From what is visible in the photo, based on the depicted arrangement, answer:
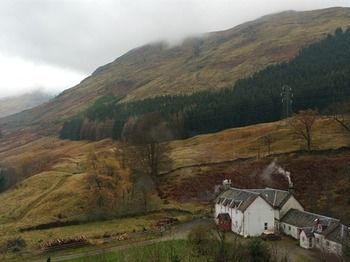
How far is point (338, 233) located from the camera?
2408 inches

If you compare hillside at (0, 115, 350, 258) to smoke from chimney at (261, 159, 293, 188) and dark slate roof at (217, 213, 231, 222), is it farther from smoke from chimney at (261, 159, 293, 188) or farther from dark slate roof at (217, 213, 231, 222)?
dark slate roof at (217, 213, 231, 222)

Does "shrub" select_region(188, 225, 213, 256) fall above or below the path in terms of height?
above

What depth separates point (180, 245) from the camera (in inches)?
2425

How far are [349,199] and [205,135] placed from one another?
87376 mm

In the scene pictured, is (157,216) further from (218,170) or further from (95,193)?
(218,170)

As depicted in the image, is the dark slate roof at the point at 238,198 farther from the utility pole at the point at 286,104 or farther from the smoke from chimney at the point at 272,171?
the utility pole at the point at 286,104

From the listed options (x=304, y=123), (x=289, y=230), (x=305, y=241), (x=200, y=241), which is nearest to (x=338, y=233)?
(x=305, y=241)

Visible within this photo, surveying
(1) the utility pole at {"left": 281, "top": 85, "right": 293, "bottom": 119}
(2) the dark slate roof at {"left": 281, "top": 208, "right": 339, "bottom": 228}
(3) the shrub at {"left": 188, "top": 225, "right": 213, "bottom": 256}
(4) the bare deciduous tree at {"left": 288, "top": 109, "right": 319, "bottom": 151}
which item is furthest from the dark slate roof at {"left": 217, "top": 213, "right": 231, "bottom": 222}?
(1) the utility pole at {"left": 281, "top": 85, "right": 293, "bottom": 119}

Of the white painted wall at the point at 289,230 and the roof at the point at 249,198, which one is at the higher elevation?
the roof at the point at 249,198

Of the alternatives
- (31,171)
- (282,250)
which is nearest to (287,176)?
(282,250)

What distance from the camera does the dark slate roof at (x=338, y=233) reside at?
59.6 meters

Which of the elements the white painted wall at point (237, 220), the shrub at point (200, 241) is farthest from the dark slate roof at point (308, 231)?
the shrub at point (200, 241)

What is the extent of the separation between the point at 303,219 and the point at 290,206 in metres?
6.81

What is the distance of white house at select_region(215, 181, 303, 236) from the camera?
2948 inches
